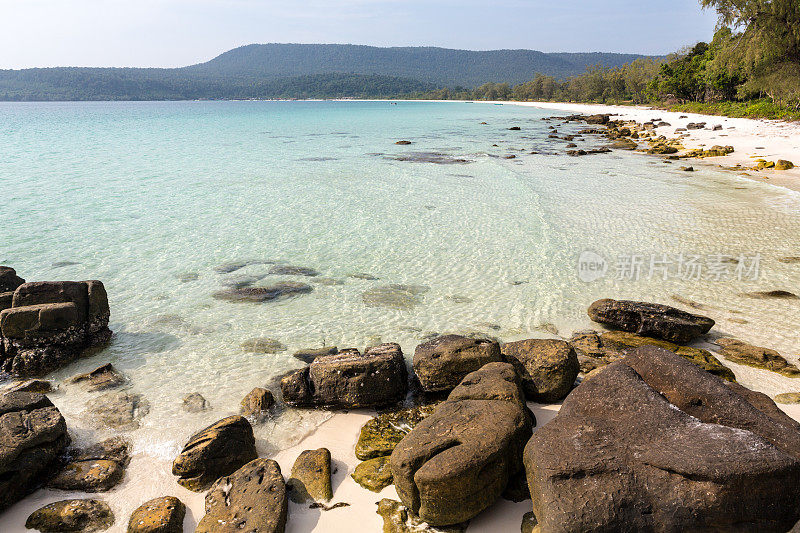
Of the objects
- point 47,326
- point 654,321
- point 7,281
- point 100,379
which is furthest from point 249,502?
point 7,281

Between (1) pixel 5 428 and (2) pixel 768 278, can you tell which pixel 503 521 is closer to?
(1) pixel 5 428

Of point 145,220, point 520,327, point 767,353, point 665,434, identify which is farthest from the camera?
point 145,220

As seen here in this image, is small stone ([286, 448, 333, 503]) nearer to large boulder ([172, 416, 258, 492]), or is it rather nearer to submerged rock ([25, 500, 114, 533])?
large boulder ([172, 416, 258, 492])

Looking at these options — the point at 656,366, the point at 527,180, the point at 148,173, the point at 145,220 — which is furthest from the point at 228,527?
the point at 148,173

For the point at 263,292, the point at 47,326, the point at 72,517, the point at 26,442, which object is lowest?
the point at 72,517

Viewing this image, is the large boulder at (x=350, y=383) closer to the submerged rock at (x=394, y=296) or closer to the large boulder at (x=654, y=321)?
the submerged rock at (x=394, y=296)

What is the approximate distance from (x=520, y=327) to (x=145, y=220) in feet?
45.1

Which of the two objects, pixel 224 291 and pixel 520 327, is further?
pixel 224 291

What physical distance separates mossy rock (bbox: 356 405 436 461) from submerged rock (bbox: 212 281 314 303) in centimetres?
493

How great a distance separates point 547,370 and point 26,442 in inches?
236

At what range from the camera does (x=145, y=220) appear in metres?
16.4

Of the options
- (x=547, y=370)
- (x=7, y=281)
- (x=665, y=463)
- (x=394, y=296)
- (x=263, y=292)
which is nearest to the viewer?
(x=665, y=463)

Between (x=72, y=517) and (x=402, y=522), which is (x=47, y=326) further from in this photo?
(x=402, y=522)

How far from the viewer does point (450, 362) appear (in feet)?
21.1
